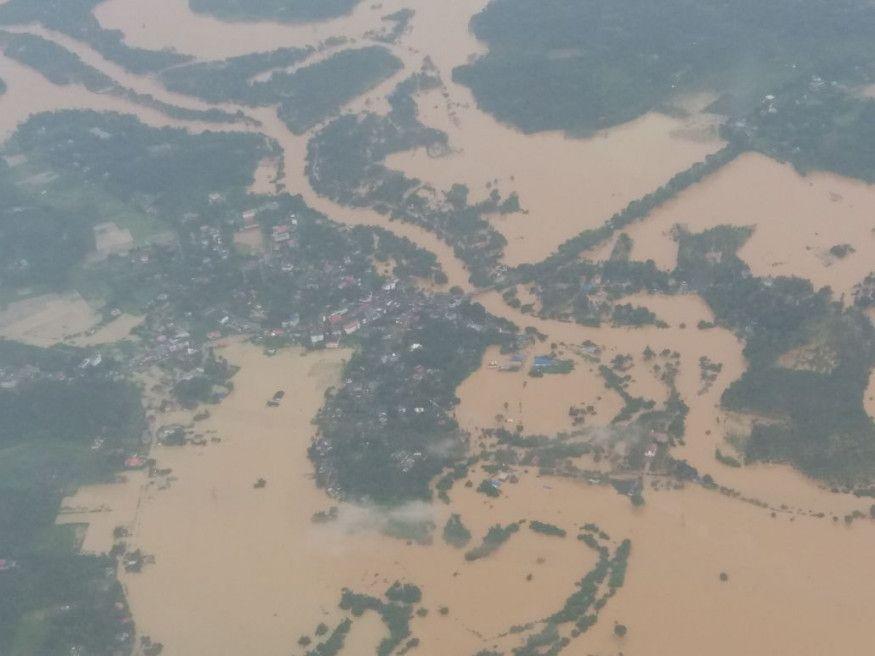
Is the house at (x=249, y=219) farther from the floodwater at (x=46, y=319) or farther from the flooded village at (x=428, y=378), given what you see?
the floodwater at (x=46, y=319)

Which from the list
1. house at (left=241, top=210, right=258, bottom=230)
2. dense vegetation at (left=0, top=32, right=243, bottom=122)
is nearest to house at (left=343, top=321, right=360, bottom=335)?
house at (left=241, top=210, right=258, bottom=230)

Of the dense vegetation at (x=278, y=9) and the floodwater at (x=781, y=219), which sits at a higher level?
the dense vegetation at (x=278, y=9)

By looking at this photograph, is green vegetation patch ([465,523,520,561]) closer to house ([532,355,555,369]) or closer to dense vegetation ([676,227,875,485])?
house ([532,355,555,369])

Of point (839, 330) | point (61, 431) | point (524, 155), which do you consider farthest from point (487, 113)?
point (61, 431)

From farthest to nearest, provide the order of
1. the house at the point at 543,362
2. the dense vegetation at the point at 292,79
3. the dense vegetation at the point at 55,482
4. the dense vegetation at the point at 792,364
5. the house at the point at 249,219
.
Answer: the dense vegetation at the point at 292,79, the house at the point at 249,219, the house at the point at 543,362, the dense vegetation at the point at 792,364, the dense vegetation at the point at 55,482

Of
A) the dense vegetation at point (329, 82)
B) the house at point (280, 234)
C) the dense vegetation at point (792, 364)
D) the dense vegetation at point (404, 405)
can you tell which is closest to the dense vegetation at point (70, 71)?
the dense vegetation at point (329, 82)

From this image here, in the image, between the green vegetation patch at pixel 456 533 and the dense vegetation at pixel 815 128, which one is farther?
the dense vegetation at pixel 815 128

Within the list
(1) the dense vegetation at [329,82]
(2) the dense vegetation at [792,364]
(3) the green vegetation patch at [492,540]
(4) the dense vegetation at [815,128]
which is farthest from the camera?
(1) the dense vegetation at [329,82]

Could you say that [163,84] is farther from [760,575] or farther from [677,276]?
[760,575]
